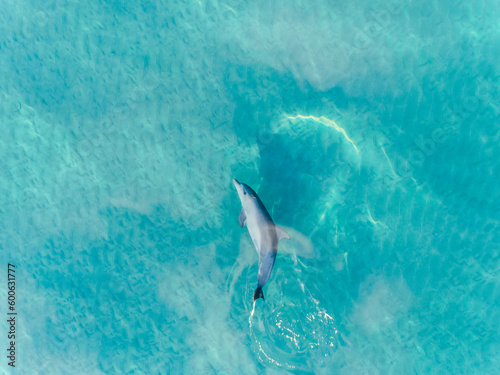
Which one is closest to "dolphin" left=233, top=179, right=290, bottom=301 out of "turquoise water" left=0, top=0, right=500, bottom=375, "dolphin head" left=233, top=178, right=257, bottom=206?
"dolphin head" left=233, top=178, right=257, bottom=206

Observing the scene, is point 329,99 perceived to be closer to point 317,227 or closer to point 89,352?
point 317,227

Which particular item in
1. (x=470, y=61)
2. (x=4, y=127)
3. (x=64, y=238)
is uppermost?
(x=470, y=61)

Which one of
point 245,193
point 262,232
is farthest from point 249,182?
point 262,232

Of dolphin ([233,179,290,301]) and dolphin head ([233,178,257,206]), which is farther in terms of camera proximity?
dolphin head ([233,178,257,206])

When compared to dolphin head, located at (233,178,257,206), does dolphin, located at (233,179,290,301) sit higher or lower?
lower

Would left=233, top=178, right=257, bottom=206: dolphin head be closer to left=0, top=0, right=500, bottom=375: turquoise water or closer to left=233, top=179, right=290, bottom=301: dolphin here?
left=233, top=179, right=290, bottom=301: dolphin

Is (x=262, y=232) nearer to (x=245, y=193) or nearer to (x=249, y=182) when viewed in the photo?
(x=245, y=193)

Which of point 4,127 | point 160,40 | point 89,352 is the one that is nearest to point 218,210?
point 160,40

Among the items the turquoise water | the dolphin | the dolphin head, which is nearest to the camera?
the dolphin
